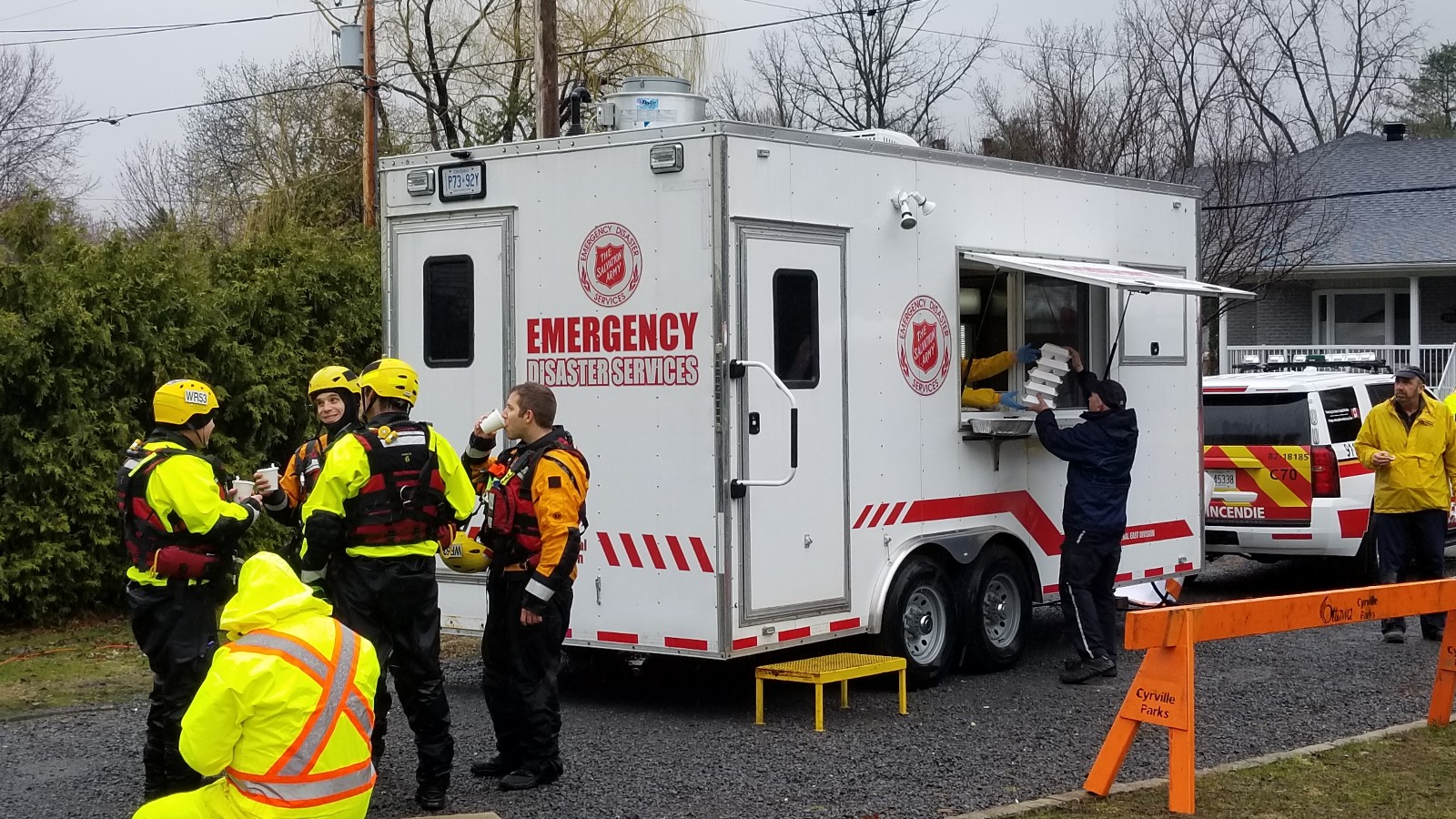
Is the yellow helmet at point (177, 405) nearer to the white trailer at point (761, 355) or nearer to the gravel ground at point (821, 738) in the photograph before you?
the gravel ground at point (821, 738)

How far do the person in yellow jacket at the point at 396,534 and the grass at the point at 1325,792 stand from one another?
7.77 feet

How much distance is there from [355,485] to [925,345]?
3878 mm

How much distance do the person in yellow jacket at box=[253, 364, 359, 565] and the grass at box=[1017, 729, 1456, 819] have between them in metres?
3.17

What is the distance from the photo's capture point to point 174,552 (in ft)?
19.7

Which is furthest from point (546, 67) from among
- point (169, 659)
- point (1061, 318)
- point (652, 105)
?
point (169, 659)

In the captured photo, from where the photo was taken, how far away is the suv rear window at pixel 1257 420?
40.1 feet

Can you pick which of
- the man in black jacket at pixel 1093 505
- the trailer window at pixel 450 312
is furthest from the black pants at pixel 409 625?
the man in black jacket at pixel 1093 505

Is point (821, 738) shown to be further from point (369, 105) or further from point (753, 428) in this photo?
point (369, 105)

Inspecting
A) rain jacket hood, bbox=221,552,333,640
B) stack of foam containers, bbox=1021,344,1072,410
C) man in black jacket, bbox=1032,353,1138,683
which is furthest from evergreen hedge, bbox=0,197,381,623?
rain jacket hood, bbox=221,552,333,640

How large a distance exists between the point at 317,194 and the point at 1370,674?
22.6 m

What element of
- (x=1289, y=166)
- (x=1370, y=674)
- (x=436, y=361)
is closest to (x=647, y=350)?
(x=436, y=361)

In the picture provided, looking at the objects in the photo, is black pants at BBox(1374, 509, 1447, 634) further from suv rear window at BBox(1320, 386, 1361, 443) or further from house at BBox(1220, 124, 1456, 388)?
house at BBox(1220, 124, 1456, 388)

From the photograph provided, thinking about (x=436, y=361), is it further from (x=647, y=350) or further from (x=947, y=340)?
(x=947, y=340)

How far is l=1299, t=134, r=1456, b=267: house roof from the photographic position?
2645 centimetres
